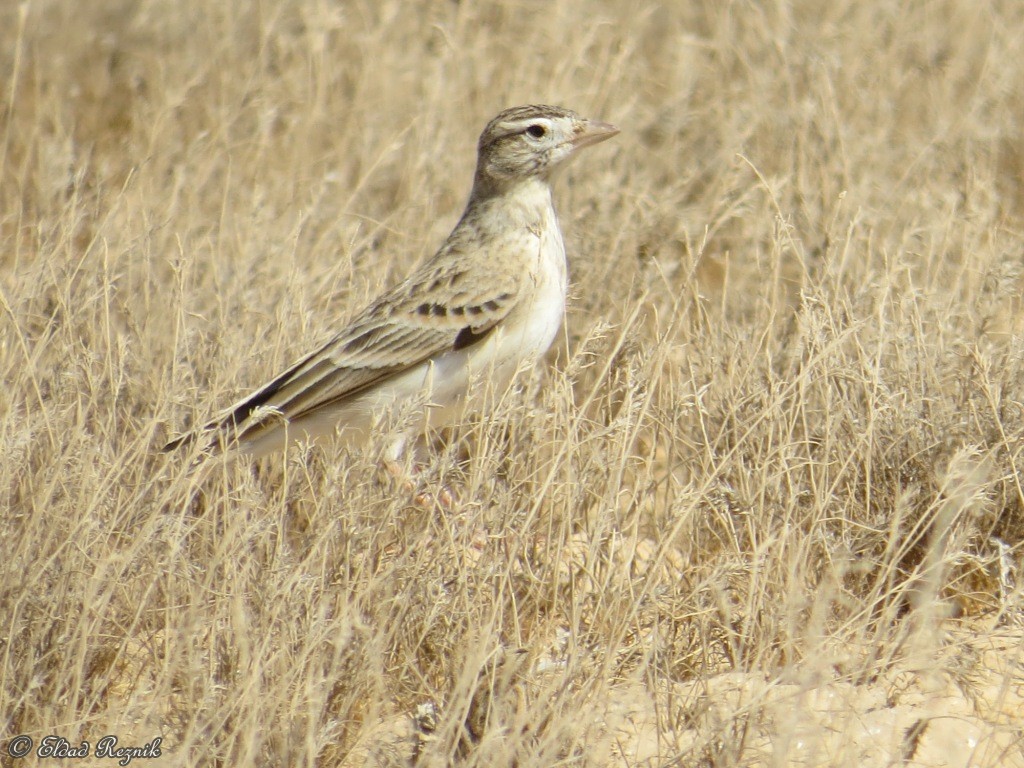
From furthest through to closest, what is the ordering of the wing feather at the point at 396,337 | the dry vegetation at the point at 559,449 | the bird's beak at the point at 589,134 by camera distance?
the bird's beak at the point at 589,134
the wing feather at the point at 396,337
the dry vegetation at the point at 559,449

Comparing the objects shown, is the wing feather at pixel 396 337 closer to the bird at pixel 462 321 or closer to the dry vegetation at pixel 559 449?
the bird at pixel 462 321

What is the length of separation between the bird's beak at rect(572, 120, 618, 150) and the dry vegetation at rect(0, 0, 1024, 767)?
54 centimetres

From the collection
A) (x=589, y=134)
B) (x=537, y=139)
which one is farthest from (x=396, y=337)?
(x=589, y=134)

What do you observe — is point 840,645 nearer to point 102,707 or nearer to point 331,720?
point 331,720

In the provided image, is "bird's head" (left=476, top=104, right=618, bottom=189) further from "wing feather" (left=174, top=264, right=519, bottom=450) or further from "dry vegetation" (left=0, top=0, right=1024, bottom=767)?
"dry vegetation" (left=0, top=0, right=1024, bottom=767)

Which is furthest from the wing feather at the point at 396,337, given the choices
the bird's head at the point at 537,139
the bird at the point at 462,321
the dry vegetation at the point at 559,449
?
the bird's head at the point at 537,139

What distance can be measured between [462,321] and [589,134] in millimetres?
832

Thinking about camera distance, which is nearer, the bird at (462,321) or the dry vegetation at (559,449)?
the dry vegetation at (559,449)

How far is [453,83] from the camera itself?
716 cm

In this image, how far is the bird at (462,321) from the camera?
4559 millimetres

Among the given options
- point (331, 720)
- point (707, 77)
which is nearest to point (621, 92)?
point (707, 77)

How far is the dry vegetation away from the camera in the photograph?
3207mm

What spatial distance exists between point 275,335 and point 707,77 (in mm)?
3584

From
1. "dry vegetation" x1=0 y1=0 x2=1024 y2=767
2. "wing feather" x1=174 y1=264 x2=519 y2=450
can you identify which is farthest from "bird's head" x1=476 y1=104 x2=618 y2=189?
"dry vegetation" x1=0 y1=0 x2=1024 y2=767
